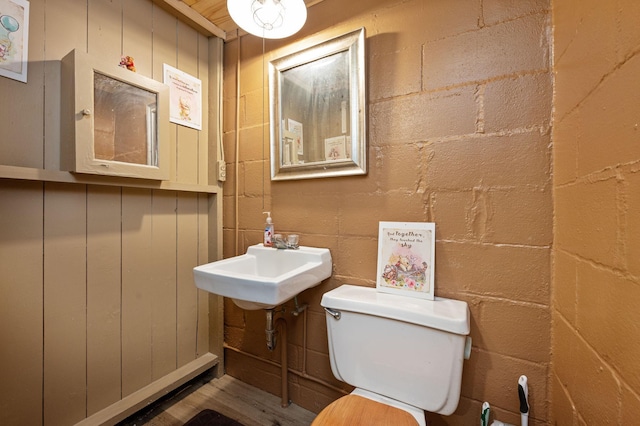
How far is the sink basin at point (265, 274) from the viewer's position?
0.95 meters

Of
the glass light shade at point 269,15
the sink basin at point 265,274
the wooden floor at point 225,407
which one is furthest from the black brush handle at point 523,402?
the glass light shade at point 269,15

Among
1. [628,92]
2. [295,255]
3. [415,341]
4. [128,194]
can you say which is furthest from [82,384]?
[628,92]

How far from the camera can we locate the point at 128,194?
49.5 inches

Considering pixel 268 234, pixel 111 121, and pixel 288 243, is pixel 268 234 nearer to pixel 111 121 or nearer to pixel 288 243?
pixel 288 243

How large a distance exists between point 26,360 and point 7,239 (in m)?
0.46

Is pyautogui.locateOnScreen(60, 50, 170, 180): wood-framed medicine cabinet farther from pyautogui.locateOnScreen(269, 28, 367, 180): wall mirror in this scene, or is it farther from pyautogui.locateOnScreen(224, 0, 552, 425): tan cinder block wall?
pyautogui.locateOnScreen(224, 0, 552, 425): tan cinder block wall

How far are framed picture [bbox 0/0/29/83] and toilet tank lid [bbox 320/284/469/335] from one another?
139cm

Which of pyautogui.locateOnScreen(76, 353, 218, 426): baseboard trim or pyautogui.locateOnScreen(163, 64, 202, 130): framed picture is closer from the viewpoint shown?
pyautogui.locateOnScreen(76, 353, 218, 426): baseboard trim

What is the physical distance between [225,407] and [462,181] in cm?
158

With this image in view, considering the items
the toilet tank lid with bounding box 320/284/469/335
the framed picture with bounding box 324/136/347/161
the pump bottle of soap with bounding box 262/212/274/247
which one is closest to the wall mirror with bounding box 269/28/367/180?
the framed picture with bounding box 324/136/347/161

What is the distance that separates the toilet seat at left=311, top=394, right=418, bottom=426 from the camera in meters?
0.82

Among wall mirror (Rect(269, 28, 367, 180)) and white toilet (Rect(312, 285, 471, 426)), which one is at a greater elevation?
wall mirror (Rect(269, 28, 367, 180))

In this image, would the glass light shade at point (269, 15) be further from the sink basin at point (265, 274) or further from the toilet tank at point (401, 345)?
the toilet tank at point (401, 345)

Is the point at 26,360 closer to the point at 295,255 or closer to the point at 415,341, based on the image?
the point at 295,255
